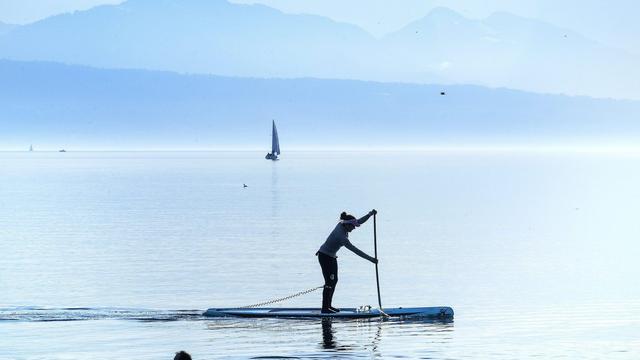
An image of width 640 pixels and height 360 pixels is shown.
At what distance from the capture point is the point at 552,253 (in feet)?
213

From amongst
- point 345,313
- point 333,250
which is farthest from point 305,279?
point 333,250

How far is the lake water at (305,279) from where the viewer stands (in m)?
34.4

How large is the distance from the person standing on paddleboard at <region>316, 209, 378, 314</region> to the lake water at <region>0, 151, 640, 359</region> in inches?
44.9

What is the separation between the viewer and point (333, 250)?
36.8 m

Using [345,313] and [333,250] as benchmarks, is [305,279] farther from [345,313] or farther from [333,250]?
[333,250]

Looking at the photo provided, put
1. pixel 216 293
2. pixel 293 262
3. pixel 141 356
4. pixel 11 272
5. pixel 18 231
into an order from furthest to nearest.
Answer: pixel 18 231 → pixel 293 262 → pixel 11 272 → pixel 216 293 → pixel 141 356

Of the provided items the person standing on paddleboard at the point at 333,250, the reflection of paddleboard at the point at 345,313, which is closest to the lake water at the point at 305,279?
the reflection of paddleboard at the point at 345,313

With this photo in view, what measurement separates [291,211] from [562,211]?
21433 millimetres

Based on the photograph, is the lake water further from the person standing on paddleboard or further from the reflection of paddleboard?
the person standing on paddleboard

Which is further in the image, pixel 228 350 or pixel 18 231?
pixel 18 231

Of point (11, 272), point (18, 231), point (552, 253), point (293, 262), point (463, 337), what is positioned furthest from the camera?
point (18, 231)

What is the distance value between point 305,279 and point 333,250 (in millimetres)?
15462

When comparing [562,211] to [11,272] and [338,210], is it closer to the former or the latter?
[338,210]

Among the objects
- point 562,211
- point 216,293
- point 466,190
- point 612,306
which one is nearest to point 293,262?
point 216,293
